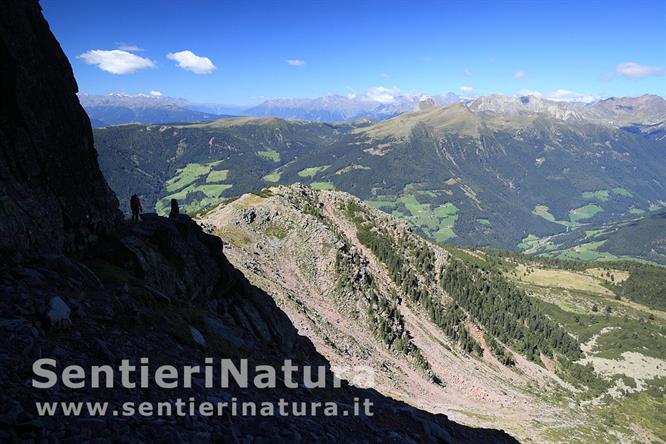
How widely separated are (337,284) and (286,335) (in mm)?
39296

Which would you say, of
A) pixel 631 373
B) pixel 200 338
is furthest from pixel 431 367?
pixel 631 373

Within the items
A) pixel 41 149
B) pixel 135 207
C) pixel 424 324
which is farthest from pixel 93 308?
pixel 424 324

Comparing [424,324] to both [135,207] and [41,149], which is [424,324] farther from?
[41,149]

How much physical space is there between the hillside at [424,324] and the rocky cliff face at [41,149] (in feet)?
130

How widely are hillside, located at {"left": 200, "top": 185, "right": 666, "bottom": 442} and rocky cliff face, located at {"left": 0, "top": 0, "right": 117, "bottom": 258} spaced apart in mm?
39531

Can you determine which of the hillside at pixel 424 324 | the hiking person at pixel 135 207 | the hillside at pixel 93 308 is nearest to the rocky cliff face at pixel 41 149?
the hillside at pixel 93 308

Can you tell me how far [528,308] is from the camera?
131000 mm

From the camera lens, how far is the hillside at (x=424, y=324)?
64.4 meters

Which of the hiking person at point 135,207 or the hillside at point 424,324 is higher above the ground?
the hiking person at point 135,207

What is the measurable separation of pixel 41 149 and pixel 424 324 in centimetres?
8118

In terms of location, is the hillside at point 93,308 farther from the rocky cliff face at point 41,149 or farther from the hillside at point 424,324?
the hillside at point 424,324

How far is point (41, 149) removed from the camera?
22.6m

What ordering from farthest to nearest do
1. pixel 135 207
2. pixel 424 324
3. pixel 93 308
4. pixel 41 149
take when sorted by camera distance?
1. pixel 424 324
2. pixel 135 207
3. pixel 41 149
4. pixel 93 308

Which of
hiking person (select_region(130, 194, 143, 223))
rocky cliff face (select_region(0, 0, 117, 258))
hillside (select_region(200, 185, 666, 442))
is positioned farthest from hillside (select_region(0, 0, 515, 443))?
hillside (select_region(200, 185, 666, 442))
